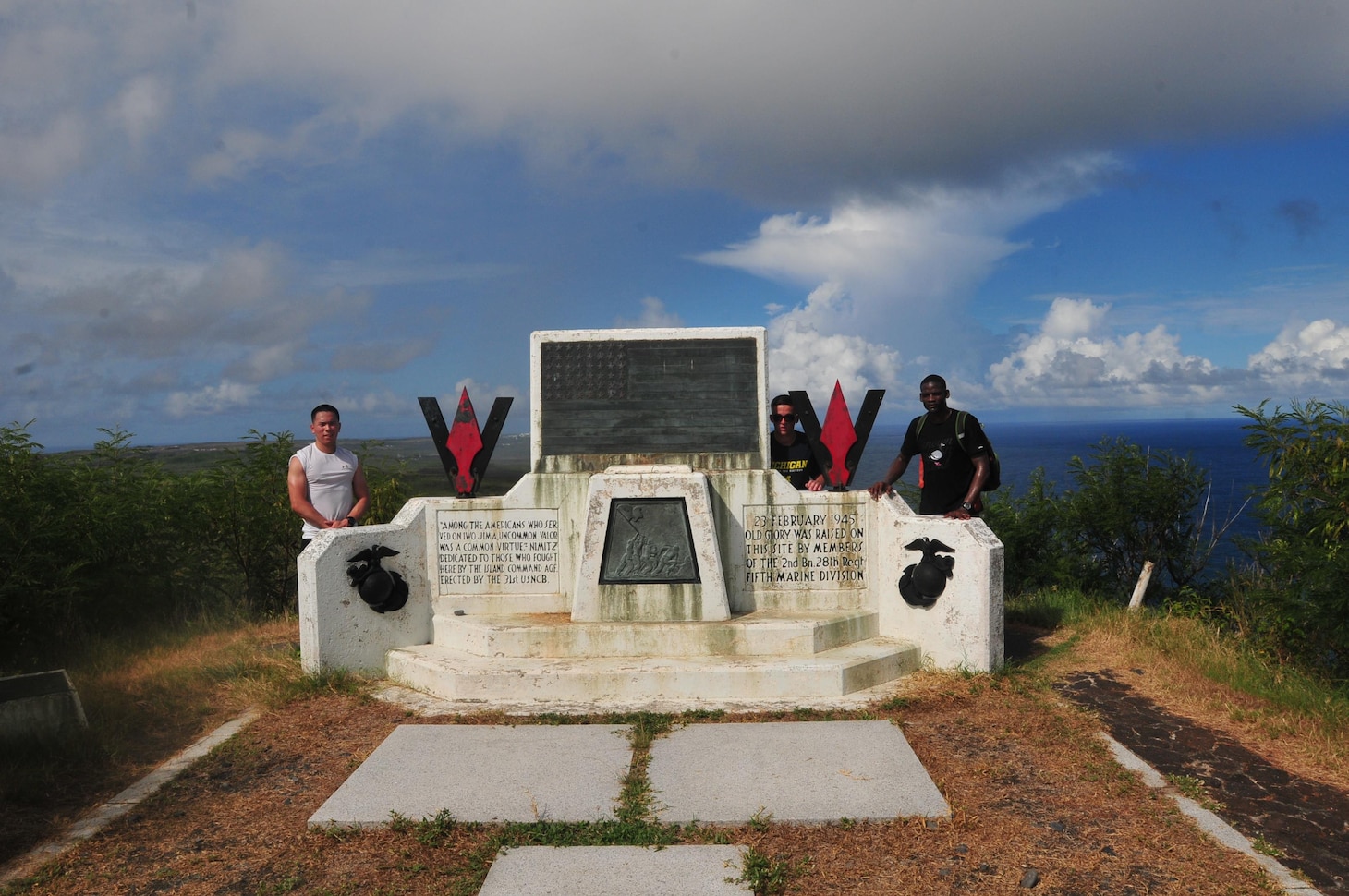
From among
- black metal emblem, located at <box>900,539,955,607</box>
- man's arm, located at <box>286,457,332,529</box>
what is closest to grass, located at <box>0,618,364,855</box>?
man's arm, located at <box>286,457,332,529</box>

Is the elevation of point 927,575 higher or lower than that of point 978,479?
lower

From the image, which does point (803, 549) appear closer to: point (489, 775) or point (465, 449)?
point (465, 449)

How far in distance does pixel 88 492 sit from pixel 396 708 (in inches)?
150

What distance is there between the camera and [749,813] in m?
4.08

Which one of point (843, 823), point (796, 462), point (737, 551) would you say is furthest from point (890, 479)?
point (843, 823)

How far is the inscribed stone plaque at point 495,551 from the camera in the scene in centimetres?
693

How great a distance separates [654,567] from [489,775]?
7.56 ft

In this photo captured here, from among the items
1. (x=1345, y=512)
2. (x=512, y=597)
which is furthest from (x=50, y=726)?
(x=1345, y=512)

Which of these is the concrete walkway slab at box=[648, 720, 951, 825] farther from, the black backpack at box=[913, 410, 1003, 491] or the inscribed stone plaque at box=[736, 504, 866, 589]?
the black backpack at box=[913, 410, 1003, 491]

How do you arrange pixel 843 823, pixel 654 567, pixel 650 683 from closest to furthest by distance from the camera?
pixel 843 823 → pixel 650 683 → pixel 654 567

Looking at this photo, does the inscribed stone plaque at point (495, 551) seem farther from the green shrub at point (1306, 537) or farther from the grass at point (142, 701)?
the green shrub at point (1306, 537)

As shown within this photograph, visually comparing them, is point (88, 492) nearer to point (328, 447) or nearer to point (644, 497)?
point (328, 447)

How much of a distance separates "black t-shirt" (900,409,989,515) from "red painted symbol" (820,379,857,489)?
0.46 metres

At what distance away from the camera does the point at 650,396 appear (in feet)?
23.5
